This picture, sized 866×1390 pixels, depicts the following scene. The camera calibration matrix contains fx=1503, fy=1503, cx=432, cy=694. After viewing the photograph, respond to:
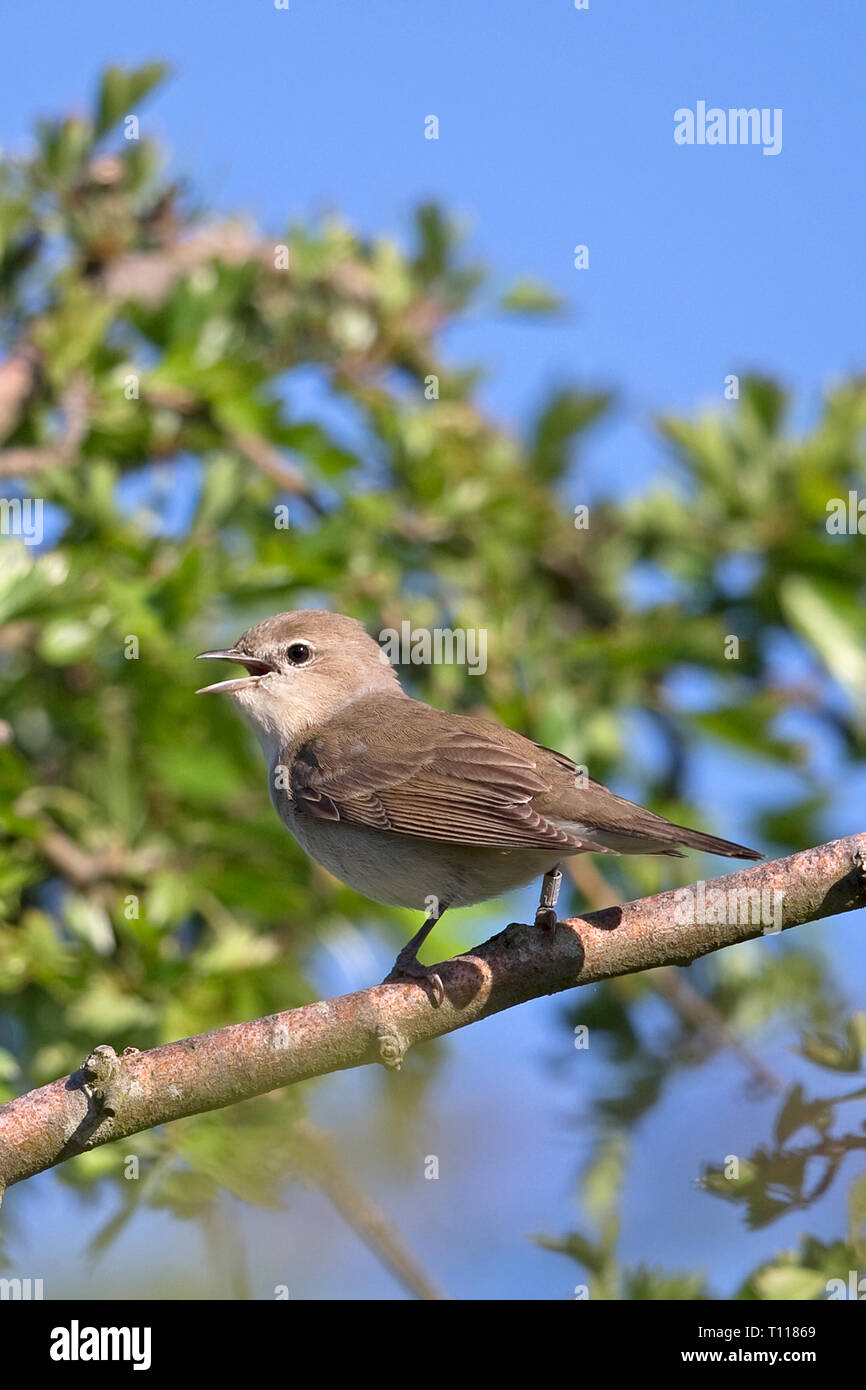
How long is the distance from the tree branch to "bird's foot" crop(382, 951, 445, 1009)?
0.02 meters

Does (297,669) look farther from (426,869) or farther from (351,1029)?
(351,1029)

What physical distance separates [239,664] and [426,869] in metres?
1.23

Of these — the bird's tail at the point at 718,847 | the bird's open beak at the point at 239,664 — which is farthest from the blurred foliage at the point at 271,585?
the bird's tail at the point at 718,847

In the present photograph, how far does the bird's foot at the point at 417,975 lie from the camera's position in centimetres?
339

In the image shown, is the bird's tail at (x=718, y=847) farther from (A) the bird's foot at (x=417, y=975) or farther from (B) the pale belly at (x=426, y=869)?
(A) the bird's foot at (x=417, y=975)

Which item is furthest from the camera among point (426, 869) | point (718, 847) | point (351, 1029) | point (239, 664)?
point (239, 664)

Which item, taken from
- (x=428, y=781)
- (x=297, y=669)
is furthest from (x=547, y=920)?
(x=297, y=669)

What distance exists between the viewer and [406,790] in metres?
4.38

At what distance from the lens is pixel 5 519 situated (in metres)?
4.61

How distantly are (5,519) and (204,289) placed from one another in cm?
120

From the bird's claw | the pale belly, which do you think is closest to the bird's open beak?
the pale belly

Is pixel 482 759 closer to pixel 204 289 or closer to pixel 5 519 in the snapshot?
pixel 5 519

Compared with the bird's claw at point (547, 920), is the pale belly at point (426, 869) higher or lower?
higher
